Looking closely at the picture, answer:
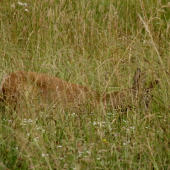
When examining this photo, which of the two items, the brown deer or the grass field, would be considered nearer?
the grass field

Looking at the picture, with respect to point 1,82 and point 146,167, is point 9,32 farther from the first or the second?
point 146,167

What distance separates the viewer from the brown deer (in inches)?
152

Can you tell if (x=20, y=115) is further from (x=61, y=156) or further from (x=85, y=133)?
(x=61, y=156)

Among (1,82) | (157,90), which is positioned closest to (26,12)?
(1,82)

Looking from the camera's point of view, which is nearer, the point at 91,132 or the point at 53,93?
the point at 91,132

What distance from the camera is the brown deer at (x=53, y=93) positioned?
3852 mm

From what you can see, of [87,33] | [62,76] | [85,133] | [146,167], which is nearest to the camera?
[146,167]

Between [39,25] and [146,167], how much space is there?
12.4 ft

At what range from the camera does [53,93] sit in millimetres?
4453

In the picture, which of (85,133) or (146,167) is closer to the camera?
(146,167)

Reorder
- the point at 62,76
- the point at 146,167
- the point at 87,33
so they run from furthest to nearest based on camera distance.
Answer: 1. the point at 87,33
2. the point at 62,76
3. the point at 146,167

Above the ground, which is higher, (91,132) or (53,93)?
(91,132)

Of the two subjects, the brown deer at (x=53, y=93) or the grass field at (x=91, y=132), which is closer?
the grass field at (x=91, y=132)

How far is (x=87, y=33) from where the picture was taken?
6480mm
